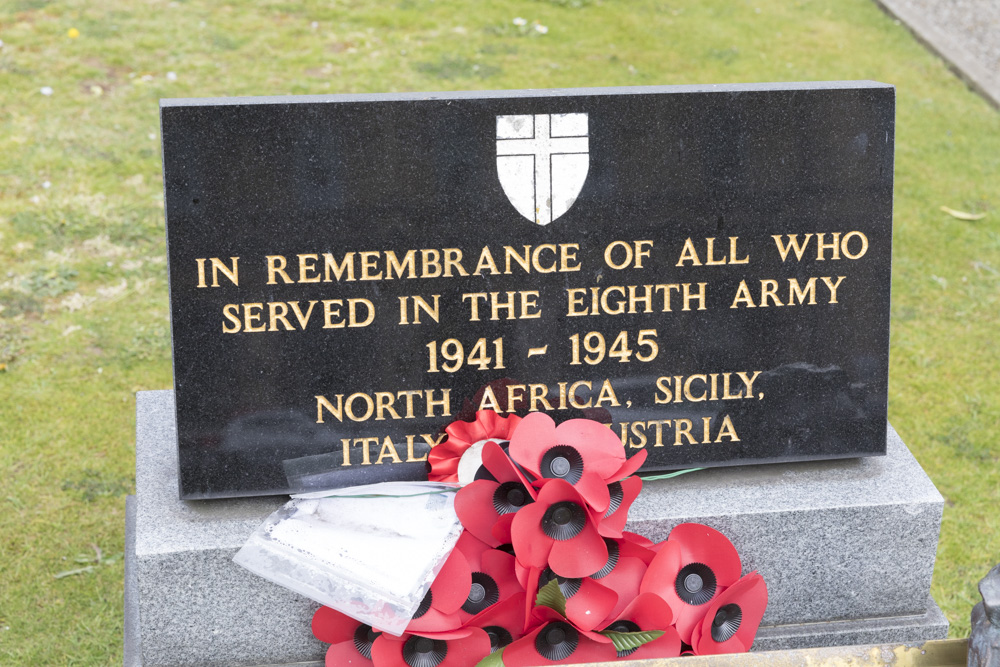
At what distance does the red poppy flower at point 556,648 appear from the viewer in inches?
105

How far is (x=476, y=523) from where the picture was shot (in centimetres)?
274

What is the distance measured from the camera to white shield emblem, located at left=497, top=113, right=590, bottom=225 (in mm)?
2766

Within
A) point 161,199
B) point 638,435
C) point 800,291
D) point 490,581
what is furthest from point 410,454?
point 161,199

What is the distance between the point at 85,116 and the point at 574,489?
5211 millimetres

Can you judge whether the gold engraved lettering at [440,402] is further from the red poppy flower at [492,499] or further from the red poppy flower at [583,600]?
the red poppy flower at [583,600]

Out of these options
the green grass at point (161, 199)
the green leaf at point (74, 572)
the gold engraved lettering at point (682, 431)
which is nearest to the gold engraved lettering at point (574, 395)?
the gold engraved lettering at point (682, 431)

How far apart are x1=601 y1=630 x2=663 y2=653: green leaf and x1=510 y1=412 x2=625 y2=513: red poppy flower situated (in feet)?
1.19

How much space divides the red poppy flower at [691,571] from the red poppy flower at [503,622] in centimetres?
31

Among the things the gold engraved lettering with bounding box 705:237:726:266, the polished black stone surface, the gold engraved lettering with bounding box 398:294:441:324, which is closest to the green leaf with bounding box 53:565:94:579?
the polished black stone surface

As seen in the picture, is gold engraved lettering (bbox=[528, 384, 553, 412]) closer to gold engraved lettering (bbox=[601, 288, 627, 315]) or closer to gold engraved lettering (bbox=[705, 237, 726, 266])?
gold engraved lettering (bbox=[601, 288, 627, 315])

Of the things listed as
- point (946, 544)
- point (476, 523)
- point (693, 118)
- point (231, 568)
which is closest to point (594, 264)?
point (693, 118)

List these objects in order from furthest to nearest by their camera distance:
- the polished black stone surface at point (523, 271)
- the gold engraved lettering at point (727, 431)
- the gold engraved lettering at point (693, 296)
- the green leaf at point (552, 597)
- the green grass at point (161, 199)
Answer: the green grass at point (161, 199), the gold engraved lettering at point (727, 431), the gold engraved lettering at point (693, 296), the polished black stone surface at point (523, 271), the green leaf at point (552, 597)

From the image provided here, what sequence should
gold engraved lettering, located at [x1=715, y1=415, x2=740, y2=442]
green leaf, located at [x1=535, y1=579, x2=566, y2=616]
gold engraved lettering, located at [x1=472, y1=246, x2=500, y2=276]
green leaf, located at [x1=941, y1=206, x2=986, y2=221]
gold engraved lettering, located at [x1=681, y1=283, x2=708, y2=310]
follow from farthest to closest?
green leaf, located at [x1=941, y1=206, x2=986, y2=221] < gold engraved lettering, located at [x1=715, y1=415, x2=740, y2=442] < gold engraved lettering, located at [x1=681, y1=283, x2=708, y2=310] < gold engraved lettering, located at [x1=472, y1=246, x2=500, y2=276] < green leaf, located at [x1=535, y1=579, x2=566, y2=616]

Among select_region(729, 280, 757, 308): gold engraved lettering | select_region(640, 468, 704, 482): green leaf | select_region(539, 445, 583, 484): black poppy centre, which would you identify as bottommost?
select_region(640, 468, 704, 482): green leaf
